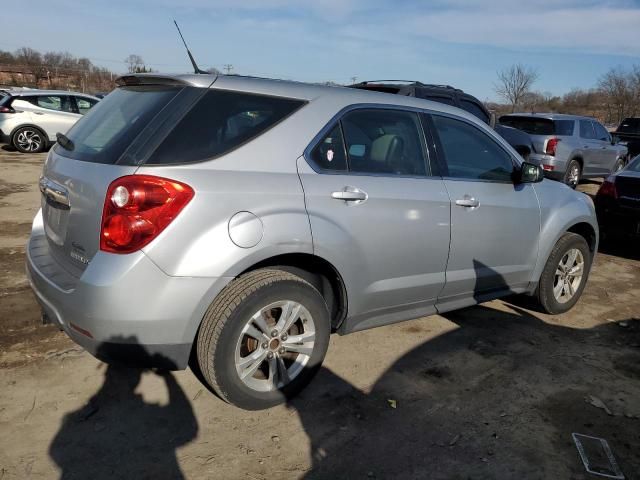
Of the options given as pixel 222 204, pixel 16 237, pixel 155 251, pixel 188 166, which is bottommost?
pixel 16 237

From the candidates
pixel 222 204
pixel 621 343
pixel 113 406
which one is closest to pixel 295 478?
pixel 113 406

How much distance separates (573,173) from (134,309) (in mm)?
11465

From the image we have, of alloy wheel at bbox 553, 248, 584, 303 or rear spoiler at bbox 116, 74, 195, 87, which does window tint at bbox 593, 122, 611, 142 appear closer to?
alloy wheel at bbox 553, 248, 584, 303

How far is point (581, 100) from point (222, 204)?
6302 cm

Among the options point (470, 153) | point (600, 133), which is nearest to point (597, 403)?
point (470, 153)

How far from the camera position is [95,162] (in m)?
2.68

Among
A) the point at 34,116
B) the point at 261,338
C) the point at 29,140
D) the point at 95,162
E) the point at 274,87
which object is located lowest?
the point at 261,338

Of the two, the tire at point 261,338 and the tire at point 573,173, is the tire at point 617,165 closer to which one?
the tire at point 573,173

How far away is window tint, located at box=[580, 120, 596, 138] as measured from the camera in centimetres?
1193

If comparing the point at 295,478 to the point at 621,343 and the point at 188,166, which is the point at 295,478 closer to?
the point at 188,166

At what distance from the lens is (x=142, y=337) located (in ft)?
8.23

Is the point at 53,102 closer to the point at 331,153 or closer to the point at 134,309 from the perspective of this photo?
the point at 331,153

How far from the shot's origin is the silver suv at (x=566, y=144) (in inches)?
438

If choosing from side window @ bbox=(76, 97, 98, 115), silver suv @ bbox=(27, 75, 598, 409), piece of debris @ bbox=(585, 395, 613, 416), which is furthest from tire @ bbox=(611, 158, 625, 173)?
side window @ bbox=(76, 97, 98, 115)
